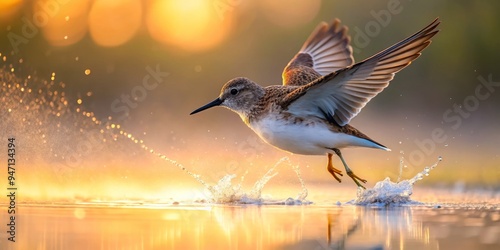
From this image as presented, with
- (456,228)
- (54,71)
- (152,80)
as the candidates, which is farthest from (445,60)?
(456,228)

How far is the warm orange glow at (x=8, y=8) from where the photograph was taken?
64.4 feet

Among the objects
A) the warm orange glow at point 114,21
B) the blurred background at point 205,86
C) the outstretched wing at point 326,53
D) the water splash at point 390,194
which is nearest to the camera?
the water splash at point 390,194

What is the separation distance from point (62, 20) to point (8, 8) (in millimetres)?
1071

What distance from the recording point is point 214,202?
11.8 m

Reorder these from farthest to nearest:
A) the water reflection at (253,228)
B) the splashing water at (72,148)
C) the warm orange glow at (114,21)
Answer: the warm orange glow at (114,21)
the splashing water at (72,148)
the water reflection at (253,228)

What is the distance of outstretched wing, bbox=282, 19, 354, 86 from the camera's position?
13602 mm

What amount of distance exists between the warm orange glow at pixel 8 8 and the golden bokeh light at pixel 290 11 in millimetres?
5236

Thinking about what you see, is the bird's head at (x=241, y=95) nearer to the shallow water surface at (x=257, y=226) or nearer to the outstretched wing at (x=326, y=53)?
the shallow water surface at (x=257, y=226)

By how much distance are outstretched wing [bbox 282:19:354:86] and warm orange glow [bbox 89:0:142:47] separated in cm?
740

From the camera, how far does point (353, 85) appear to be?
10.6 m

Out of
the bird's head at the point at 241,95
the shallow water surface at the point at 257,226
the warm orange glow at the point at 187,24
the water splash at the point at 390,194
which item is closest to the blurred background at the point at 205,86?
the warm orange glow at the point at 187,24

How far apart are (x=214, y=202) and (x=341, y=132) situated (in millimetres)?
1802

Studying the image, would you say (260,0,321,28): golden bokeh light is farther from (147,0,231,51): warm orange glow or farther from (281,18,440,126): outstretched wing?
(281,18,440,126): outstretched wing

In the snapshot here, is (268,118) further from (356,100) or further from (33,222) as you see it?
(33,222)
